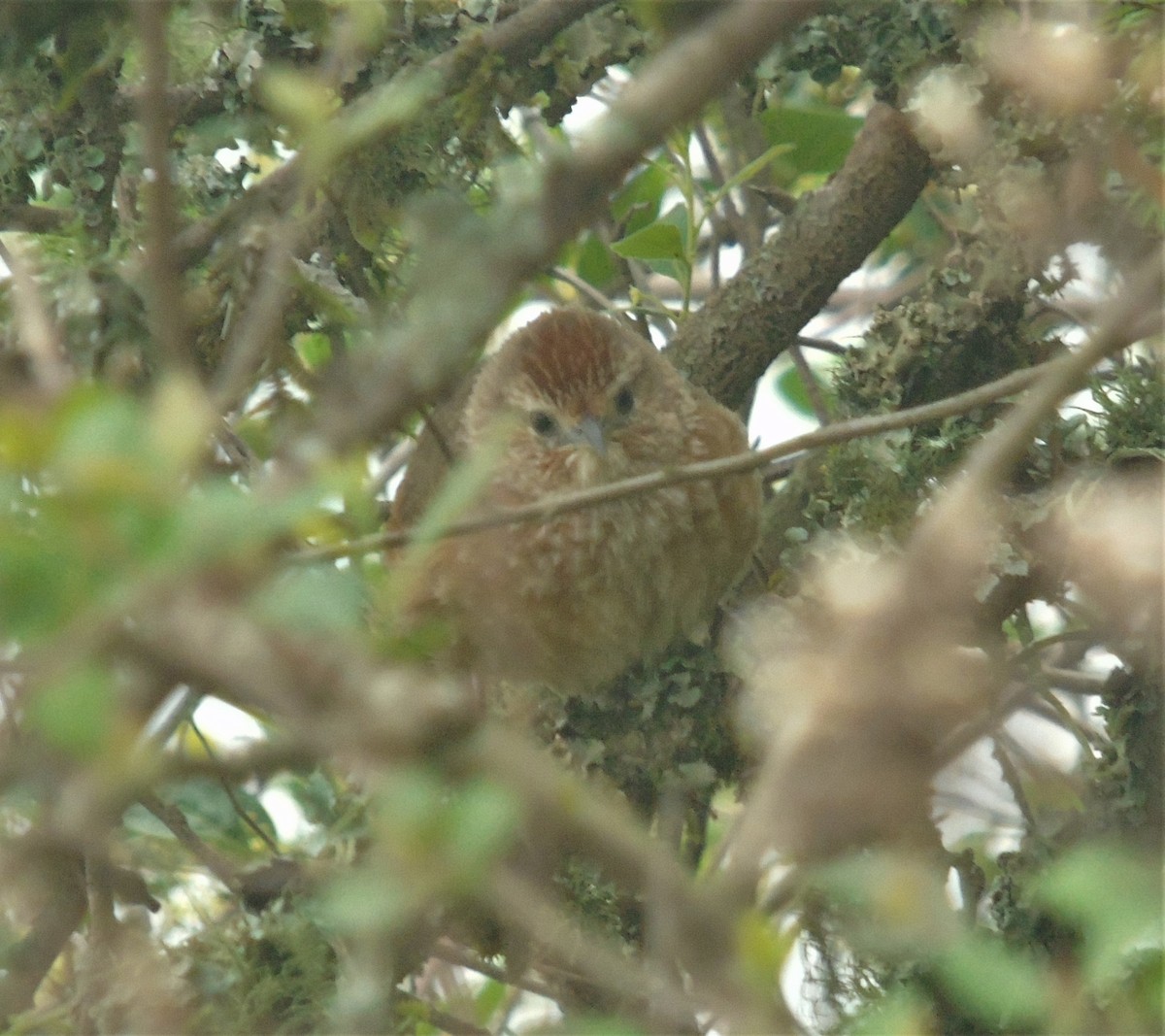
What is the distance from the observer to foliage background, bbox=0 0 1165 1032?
165cm

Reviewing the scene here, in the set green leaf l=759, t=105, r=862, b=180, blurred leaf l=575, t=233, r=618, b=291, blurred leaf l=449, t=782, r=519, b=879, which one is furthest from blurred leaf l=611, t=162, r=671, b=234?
blurred leaf l=449, t=782, r=519, b=879

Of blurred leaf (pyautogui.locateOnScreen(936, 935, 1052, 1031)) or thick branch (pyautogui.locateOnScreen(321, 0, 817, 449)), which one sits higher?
thick branch (pyautogui.locateOnScreen(321, 0, 817, 449))

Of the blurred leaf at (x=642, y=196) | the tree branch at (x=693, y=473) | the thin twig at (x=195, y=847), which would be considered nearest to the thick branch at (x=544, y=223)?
the tree branch at (x=693, y=473)

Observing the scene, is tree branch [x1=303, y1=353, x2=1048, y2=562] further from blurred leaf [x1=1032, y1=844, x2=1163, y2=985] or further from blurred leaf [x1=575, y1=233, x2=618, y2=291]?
blurred leaf [x1=575, y1=233, x2=618, y2=291]

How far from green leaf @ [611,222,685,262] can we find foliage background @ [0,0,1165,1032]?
0.6 inches

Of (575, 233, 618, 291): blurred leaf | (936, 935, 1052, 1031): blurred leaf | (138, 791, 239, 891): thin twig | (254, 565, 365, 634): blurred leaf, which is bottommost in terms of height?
(936, 935, 1052, 1031): blurred leaf

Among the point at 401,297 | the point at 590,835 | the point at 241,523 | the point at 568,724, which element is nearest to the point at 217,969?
the point at 568,724

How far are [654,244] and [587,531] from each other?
84 centimetres

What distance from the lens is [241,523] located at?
1494 mm

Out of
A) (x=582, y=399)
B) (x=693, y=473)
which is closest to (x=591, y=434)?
(x=582, y=399)

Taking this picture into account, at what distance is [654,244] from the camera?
427 centimetres

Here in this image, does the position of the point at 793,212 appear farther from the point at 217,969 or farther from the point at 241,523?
the point at 241,523

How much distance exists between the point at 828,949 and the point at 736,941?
1.73 m

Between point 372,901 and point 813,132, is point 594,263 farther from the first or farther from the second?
point 372,901
